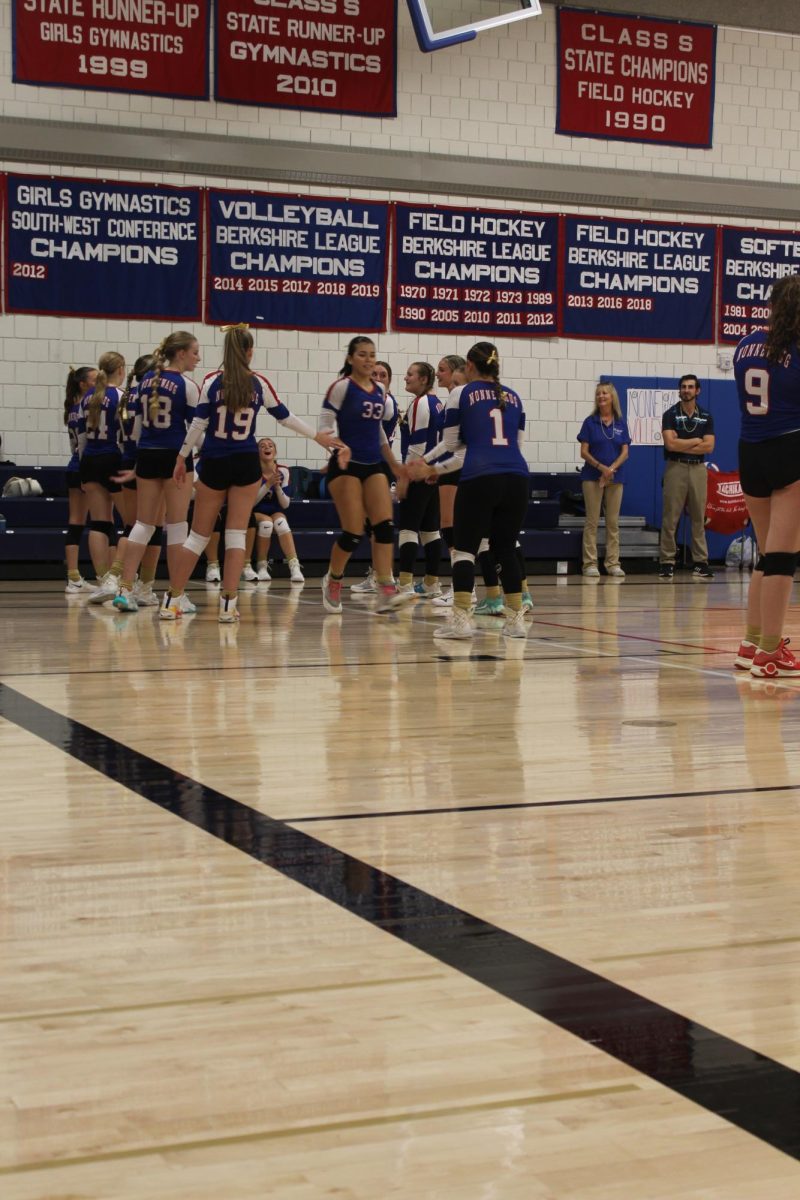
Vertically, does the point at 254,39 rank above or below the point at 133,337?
above

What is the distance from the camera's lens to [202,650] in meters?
8.16

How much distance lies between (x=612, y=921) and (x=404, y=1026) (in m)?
0.76

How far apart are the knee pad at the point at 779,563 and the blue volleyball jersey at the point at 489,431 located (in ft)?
7.20

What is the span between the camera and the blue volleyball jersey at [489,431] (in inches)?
343

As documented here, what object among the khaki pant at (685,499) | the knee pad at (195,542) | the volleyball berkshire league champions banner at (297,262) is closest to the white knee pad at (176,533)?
the knee pad at (195,542)

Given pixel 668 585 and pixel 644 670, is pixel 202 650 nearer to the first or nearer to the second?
pixel 644 670

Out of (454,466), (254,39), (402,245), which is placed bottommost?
(454,466)

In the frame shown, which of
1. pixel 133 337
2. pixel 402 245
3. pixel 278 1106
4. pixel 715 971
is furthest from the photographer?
pixel 402 245

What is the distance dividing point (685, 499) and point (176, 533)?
775cm

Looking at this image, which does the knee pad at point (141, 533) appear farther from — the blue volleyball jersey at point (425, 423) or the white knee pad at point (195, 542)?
the blue volleyball jersey at point (425, 423)

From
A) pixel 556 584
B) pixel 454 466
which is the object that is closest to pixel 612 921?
pixel 454 466

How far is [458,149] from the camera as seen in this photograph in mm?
16703

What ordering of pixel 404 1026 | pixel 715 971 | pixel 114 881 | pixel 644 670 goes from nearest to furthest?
pixel 404 1026 < pixel 715 971 < pixel 114 881 < pixel 644 670

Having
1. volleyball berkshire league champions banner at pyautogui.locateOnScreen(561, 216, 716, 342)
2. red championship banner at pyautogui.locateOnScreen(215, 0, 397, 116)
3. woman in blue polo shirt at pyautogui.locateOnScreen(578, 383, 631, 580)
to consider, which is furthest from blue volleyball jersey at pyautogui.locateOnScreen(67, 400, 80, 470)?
volleyball berkshire league champions banner at pyautogui.locateOnScreen(561, 216, 716, 342)
